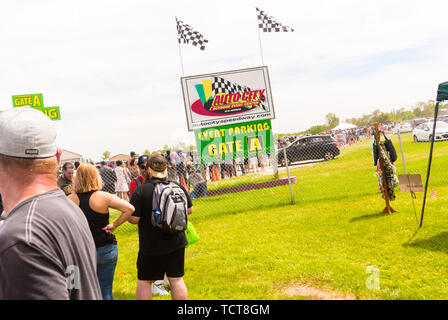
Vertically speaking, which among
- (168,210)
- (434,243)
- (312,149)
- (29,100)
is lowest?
(434,243)

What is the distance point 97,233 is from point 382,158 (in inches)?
239

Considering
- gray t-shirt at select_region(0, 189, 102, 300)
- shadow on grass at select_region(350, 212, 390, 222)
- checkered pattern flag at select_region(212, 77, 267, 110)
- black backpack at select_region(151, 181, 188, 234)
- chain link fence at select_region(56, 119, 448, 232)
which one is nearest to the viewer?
gray t-shirt at select_region(0, 189, 102, 300)

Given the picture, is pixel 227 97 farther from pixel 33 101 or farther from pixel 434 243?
pixel 434 243

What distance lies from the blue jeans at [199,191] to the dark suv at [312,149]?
10465mm

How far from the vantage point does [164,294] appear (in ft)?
15.0

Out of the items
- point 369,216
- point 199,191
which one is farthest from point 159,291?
point 199,191

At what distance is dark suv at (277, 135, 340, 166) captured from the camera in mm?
22422

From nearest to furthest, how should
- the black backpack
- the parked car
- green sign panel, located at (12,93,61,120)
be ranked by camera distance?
1. the black backpack
2. green sign panel, located at (12,93,61,120)
3. the parked car

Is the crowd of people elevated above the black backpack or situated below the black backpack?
above

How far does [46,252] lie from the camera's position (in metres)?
1.15

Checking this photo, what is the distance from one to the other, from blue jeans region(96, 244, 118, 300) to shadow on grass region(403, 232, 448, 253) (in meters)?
4.42

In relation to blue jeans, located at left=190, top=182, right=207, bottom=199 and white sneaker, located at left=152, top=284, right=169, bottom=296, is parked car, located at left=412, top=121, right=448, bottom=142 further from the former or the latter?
white sneaker, located at left=152, top=284, right=169, bottom=296

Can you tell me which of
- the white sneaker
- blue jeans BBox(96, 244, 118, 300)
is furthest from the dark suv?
blue jeans BBox(96, 244, 118, 300)

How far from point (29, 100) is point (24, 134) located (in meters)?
10.8
